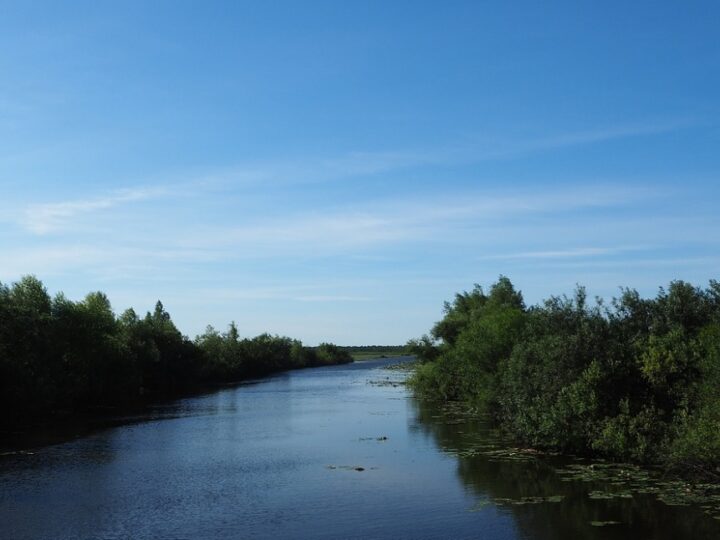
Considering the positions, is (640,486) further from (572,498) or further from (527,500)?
(527,500)

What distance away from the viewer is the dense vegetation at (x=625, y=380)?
88.0ft

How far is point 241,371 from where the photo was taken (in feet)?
458

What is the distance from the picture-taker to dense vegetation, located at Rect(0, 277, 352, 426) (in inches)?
2045

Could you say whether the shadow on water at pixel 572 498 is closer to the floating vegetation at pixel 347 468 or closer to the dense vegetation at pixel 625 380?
the dense vegetation at pixel 625 380

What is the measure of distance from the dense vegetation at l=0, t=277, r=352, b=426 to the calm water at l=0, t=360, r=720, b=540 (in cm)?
893

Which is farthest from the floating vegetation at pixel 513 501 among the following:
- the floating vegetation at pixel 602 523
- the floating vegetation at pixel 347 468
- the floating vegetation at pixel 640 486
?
the floating vegetation at pixel 347 468

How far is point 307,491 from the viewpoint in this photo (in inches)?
1057

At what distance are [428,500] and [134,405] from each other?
54437 millimetres

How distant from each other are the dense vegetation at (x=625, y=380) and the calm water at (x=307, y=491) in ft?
8.71

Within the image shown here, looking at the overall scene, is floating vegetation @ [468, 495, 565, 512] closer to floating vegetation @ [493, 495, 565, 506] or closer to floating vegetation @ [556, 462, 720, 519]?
floating vegetation @ [493, 495, 565, 506]

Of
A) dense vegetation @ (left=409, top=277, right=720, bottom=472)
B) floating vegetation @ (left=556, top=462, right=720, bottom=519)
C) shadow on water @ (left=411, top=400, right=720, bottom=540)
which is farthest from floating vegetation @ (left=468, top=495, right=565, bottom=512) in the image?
dense vegetation @ (left=409, top=277, right=720, bottom=472)

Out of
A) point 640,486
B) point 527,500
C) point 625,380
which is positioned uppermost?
point 625,380

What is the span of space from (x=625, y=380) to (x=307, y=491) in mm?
15231

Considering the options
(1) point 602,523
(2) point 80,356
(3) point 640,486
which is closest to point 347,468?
(3) point 640,486
